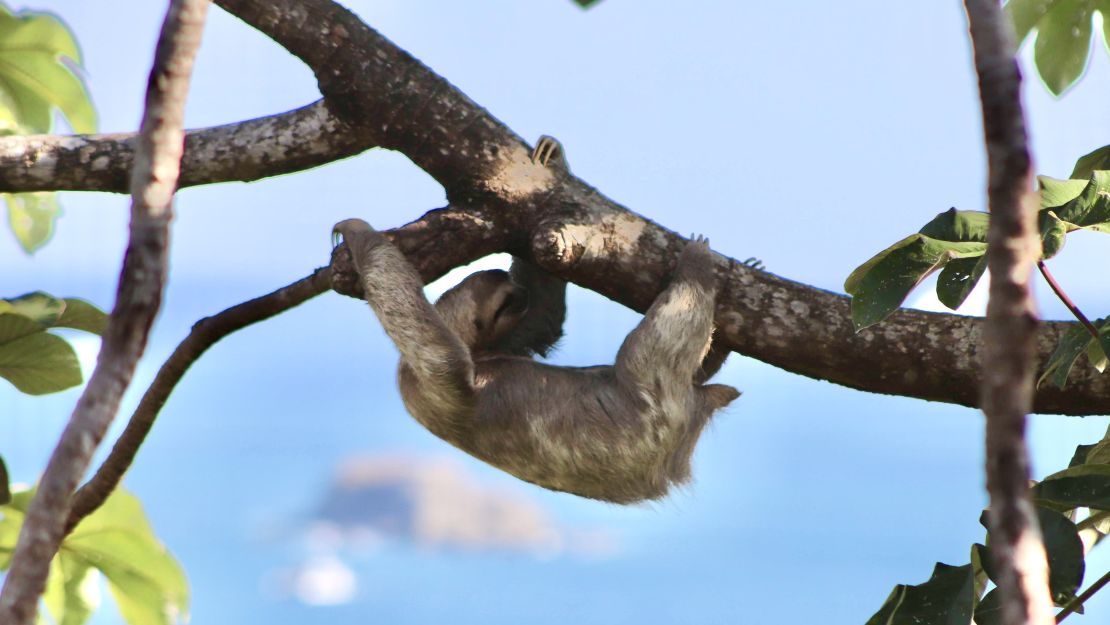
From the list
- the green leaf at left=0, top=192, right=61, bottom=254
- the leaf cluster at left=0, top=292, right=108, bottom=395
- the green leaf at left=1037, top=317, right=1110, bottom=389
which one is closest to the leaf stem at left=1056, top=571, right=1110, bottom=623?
the green leaf at left=1037, top=317, right=1110, bottom=389

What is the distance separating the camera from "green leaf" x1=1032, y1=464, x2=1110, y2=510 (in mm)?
2553

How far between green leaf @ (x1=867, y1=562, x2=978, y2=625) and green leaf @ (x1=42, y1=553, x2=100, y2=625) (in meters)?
3.16

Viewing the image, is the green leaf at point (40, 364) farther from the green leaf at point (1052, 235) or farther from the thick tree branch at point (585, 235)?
the green leaf at point (1052, 235)

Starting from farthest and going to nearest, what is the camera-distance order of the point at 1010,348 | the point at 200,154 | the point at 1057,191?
the point at 200,154, the point at 1057,191, the point at 1010,348

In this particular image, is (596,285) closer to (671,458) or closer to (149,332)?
(671,458)

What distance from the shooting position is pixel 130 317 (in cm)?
172

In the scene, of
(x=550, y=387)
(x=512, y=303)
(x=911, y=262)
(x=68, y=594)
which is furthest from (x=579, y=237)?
(x=68, y=594)

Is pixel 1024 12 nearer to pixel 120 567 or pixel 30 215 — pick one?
pixel 120 567

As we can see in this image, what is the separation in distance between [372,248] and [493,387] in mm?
736

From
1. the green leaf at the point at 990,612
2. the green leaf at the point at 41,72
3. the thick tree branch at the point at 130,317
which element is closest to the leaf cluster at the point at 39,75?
the green leaf at the point at 41,72

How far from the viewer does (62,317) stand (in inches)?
139

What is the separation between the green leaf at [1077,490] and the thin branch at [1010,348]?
4.34 ft

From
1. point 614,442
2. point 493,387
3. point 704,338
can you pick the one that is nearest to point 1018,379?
point 704,338

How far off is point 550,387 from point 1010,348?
2.64 meters
